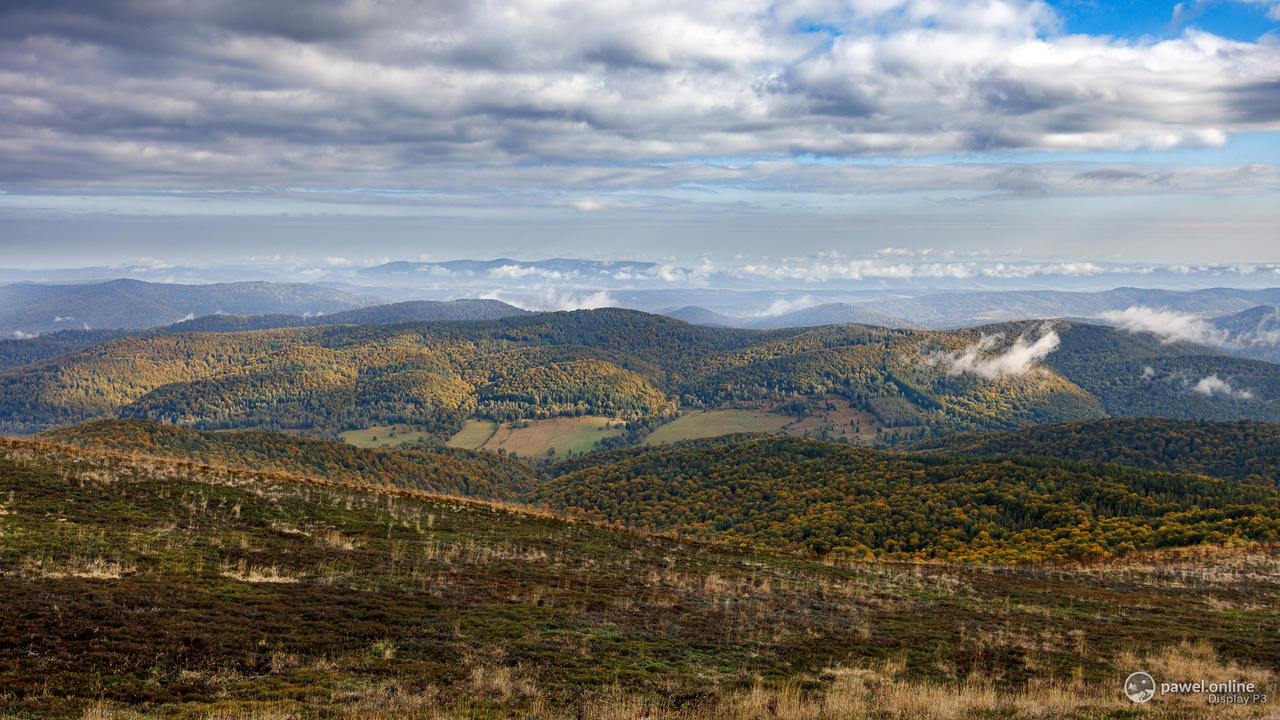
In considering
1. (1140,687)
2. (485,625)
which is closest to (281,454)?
(485,625)

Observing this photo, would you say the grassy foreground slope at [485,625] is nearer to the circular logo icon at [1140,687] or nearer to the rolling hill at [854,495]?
the circular logo icon at [1140,687]

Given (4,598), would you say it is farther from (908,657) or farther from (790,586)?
(790,586)

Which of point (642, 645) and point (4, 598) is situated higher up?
point (4, 598)

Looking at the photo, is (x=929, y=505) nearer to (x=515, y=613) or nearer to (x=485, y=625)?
(x=515, y=613)

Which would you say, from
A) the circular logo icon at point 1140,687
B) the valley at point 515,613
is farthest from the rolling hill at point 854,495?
the circular logo icon at point 1140,687

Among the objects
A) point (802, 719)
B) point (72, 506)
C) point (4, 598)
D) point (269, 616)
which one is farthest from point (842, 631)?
point (72, 506)
